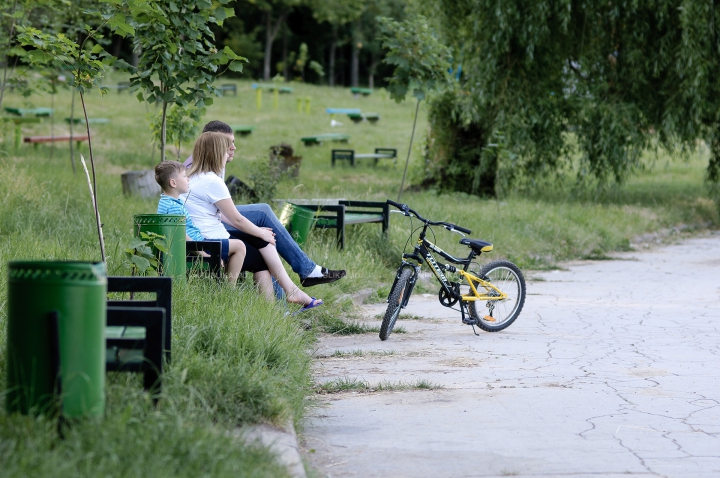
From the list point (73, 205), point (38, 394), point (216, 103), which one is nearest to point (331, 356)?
point (38, 394)

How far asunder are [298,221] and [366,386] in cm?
365

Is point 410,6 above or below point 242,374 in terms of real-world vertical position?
A: above

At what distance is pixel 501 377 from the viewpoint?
6.04m

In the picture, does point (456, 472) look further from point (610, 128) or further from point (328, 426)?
point (610, 128)

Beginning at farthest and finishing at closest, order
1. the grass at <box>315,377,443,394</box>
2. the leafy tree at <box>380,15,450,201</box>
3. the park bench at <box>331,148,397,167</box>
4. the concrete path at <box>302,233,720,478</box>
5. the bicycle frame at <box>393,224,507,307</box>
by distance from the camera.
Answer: the park bench at <box>331,148,397,167</box> < the leafy tree at <box>380,15,450,201</box> < the bicycle frame at <box>393,224,507,307</box> < the grass at <box>315,377,443,394</box> < the concrete path at <box>302,233,720,478</box>

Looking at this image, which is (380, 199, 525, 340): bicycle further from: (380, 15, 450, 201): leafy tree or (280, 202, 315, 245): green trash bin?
(380, 15, 450, 201): leafy tree

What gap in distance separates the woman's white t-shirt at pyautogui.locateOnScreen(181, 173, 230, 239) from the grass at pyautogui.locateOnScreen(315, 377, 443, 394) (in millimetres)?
1973

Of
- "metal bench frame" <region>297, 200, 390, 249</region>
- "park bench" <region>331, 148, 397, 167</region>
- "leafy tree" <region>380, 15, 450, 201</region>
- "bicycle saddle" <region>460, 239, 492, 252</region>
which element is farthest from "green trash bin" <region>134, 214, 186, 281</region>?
"park bench" <region>331, 148, 397, 167</region>

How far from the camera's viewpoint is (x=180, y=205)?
6.98m

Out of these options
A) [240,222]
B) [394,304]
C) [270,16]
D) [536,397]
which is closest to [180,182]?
[240,222]

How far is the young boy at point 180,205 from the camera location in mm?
6906

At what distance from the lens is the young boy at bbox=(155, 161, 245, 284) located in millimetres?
6906

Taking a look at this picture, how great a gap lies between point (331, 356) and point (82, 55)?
8.94 feet

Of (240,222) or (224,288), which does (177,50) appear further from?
(224,288)
